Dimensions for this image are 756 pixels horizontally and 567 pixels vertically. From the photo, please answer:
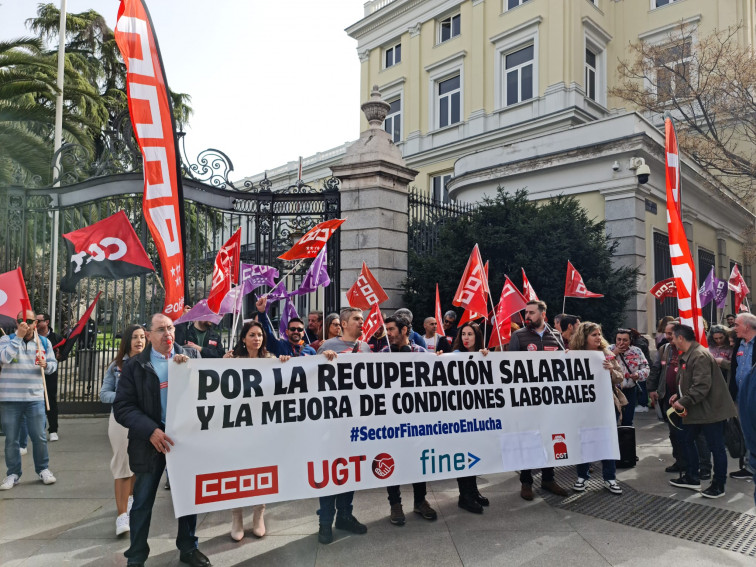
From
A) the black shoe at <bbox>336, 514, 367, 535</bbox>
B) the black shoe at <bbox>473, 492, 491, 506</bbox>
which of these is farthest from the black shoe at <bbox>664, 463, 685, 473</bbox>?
the black shoe at <bbox>336, 514, 367, 535</bbox>

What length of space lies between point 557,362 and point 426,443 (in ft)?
5.65

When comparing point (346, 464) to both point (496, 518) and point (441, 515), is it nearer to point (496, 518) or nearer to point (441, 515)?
point (441, 515)

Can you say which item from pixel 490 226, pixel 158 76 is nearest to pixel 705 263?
pixel 490 226

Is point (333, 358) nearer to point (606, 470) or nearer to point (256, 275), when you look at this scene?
point (606, 470)

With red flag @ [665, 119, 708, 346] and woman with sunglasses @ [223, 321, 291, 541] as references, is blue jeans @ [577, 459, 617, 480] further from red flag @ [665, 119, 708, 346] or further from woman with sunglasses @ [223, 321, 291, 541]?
woman with sunglasses @ [223, 321, 291, 541]

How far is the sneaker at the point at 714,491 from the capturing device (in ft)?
18.7

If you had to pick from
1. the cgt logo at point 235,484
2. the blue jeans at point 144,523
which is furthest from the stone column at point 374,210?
the blue jeans at point 144,523

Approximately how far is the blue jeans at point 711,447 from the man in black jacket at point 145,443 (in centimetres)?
491

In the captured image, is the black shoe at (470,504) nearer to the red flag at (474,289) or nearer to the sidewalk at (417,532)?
the sidewalk at (417,532)

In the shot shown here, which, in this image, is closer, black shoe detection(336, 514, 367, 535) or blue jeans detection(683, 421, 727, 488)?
black shoe detection(336, 514, 367, 535)

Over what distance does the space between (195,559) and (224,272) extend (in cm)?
368

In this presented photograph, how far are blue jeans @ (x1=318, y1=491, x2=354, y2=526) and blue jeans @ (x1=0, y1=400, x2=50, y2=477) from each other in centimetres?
347

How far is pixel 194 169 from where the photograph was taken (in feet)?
32.3

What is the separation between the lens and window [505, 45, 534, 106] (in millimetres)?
25391
